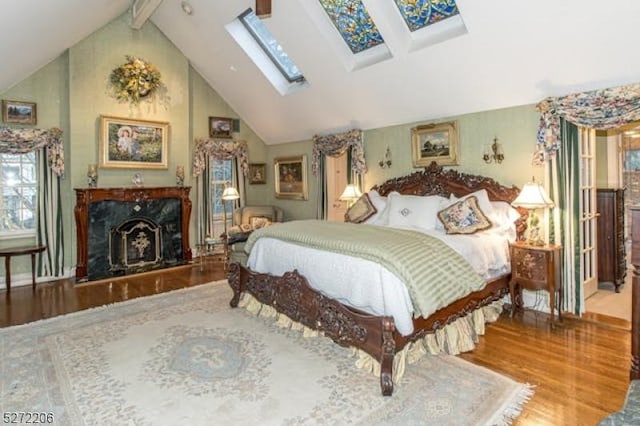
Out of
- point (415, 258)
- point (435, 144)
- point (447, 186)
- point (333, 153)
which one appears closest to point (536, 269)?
point (447, 186)

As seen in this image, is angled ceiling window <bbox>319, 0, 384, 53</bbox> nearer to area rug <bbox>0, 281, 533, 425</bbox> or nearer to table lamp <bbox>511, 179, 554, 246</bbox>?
table lamp <bbox>511, 179, 554, 246</bbox>

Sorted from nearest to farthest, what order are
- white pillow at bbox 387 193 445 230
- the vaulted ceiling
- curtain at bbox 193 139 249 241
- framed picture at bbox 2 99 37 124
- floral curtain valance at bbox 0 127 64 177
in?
the vaulted ceiling < white pillow at bbox 387 193 445 230 < floral curtain valance at bbox 0 127 64 177 < framed picture at bbox 2 99 37 124 < curtain at bbox 193 139 249 241

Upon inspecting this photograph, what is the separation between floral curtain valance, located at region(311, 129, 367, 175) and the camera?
599 centimetres

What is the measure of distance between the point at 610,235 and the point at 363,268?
12.4 ft

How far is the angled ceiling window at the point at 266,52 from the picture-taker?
5.46 metres

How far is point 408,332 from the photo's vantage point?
265cm

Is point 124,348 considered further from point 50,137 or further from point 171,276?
point 50,137

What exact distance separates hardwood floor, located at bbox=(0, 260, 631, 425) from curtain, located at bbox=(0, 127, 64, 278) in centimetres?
63

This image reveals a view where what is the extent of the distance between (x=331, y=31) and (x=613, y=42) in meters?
2.96

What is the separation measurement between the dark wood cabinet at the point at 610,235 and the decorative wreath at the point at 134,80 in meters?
6.79

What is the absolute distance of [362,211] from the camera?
5336mm

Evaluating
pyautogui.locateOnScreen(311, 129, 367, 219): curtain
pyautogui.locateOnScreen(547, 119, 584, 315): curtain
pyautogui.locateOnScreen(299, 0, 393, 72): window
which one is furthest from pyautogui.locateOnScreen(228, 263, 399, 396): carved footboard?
pyautogui.locateOnScreen(299, 0, 393, 72): window

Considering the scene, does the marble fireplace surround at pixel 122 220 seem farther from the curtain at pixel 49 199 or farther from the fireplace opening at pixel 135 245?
the curtain at pixel 49 199

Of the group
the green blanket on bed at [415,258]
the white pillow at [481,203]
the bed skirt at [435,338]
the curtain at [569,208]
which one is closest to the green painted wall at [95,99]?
the bed skirt at [435,338]
